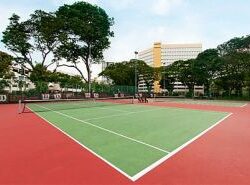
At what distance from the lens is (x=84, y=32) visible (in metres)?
43.0

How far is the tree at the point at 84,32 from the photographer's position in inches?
1672

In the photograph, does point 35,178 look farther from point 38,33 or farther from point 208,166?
point 38,33

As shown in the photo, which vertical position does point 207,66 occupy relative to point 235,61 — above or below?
below

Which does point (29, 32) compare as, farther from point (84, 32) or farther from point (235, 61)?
point (235, 61)

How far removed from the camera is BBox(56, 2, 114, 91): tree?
139 ft

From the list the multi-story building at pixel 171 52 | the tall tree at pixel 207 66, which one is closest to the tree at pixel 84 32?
the tall tree at pixel 207 66

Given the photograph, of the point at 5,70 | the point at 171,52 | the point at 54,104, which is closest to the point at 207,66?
the point at 54,104

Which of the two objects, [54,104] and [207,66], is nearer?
[54,104]

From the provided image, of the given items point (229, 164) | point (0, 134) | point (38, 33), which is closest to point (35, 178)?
point (229, 164)

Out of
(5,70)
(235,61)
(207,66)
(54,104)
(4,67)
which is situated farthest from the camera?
(207,66)

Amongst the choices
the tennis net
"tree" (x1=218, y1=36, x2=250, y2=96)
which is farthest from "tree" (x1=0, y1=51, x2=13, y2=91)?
"tree" (x1=218, y1=36, x2=250, y2=96)

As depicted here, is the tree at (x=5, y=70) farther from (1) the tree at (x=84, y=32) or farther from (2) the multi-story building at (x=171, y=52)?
(2) the multi-story building at (x=171, y=52)

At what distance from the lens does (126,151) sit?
7.14 metres

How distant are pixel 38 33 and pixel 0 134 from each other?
34.6 meters
